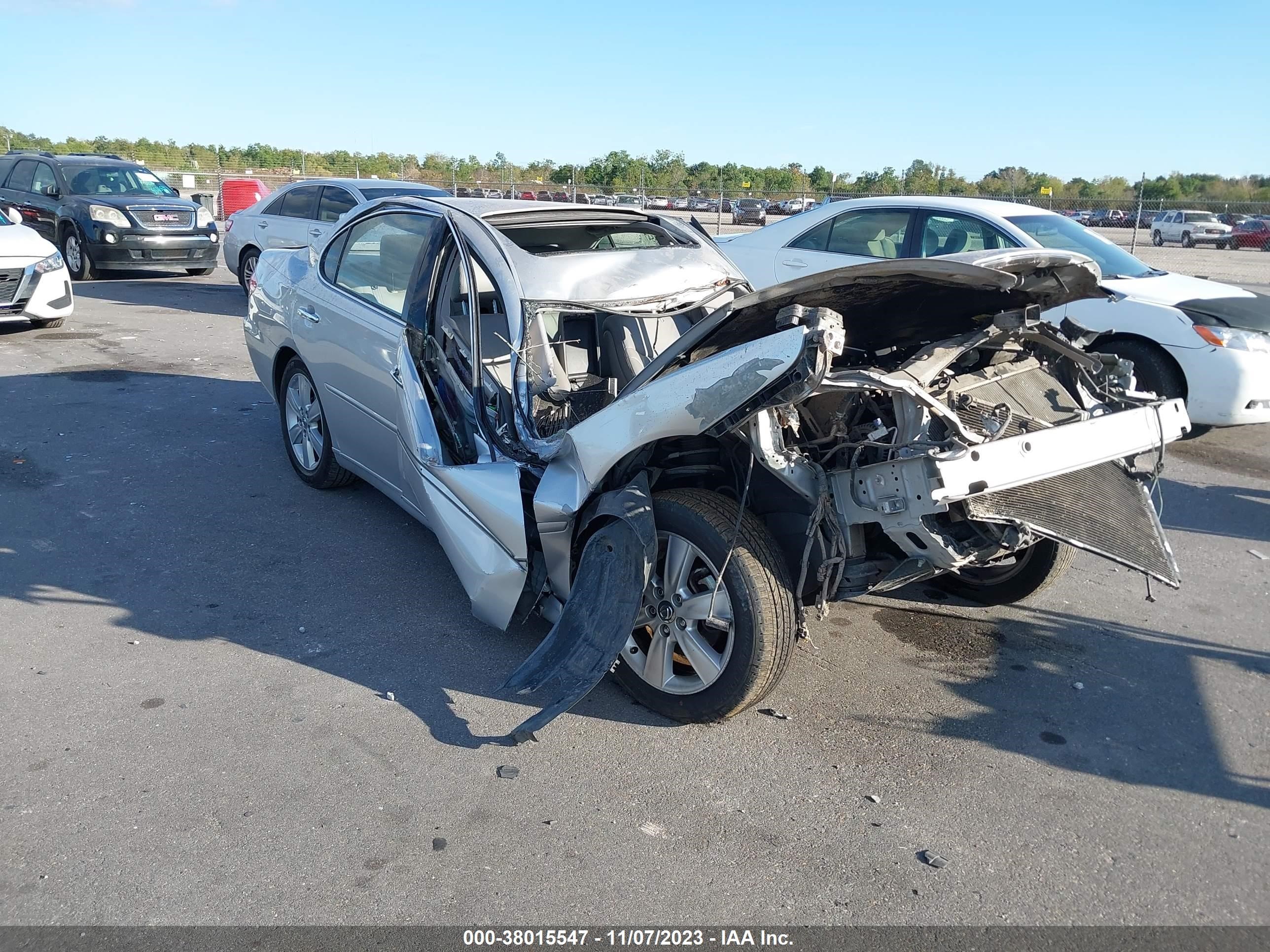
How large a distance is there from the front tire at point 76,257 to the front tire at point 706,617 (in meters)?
14.4

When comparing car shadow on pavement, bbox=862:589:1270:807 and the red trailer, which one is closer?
car shadow on pavement, bbox=862:589:1270:807

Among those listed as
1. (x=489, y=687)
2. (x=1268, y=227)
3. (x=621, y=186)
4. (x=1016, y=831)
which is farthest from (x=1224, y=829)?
(x=621, y=186)

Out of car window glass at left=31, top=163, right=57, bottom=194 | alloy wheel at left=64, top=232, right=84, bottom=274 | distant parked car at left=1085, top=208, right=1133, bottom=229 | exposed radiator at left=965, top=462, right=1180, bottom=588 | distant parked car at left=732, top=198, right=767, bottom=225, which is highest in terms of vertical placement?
distant parked car at left=1085, top=208, right=1133, bottom=229

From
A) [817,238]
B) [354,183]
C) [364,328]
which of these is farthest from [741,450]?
[354,183]

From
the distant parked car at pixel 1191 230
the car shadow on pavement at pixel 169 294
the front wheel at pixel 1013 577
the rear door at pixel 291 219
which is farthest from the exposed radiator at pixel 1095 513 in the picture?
the distant parked car at pixel 1191 230

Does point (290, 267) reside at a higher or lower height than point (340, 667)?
higher

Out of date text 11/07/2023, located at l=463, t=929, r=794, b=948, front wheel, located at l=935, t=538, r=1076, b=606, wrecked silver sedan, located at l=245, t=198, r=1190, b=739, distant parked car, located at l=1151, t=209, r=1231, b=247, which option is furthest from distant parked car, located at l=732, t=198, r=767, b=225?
date text 11/07/2023, located at l=463, t=929, r=794, b=948

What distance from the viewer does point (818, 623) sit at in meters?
4.68

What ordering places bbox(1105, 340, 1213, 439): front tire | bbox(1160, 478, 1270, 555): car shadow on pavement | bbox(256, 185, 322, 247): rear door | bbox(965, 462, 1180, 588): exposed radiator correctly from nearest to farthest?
1. bbox(965, 462, 1180, 588): exposed radiator
2. bbox(1160, 478, 1270, 555): car shadow on pavement
3. bbox(1105, 340, 1213, 439): front tire
4. bbox(256, 185, 322, 247): rear door

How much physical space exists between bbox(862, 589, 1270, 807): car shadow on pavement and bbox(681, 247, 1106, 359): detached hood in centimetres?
141

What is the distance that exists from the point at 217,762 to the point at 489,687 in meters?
1.02

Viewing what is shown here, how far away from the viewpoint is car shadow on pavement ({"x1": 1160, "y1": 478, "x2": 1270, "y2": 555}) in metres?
6.14

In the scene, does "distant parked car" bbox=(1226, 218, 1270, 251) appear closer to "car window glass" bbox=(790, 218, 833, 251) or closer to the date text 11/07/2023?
"car window glass" bbox=(790, 218, 833, 251)

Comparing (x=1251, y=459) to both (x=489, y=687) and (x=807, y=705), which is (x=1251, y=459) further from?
(x=489, y=687)
